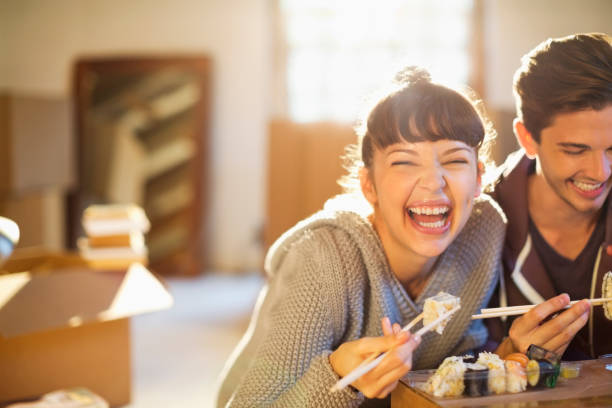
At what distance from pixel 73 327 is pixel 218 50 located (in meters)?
3.49

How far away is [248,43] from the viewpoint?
15.9ft

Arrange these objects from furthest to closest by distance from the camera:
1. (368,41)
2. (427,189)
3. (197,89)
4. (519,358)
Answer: (197,89)
(368,41)
(427,189)
(519,358)

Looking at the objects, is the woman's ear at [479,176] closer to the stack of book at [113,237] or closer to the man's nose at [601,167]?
the man's nose at [601,167]

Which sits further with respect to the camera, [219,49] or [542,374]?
[219,49]

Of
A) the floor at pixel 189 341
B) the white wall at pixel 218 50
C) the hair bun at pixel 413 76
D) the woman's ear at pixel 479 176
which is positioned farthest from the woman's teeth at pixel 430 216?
the white wall at pixel 218 50

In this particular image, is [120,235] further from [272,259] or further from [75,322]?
[272,259]

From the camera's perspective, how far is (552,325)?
1.09 m

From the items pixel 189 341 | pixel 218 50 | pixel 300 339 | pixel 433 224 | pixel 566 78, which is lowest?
pixel 189 341

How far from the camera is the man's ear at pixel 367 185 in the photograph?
127cm

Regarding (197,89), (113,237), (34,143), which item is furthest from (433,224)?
(197,89)

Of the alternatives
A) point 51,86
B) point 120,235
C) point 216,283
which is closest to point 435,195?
point 120,235

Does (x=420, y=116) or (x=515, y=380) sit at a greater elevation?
(x=420, y=116)

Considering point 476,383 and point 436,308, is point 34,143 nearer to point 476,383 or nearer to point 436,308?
point 436,308

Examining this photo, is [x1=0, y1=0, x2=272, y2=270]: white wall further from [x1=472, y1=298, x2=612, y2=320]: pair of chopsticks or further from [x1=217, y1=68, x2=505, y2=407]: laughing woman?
[x1=472, y1=298, x2=612, y2=320]: pair of chopsticks
